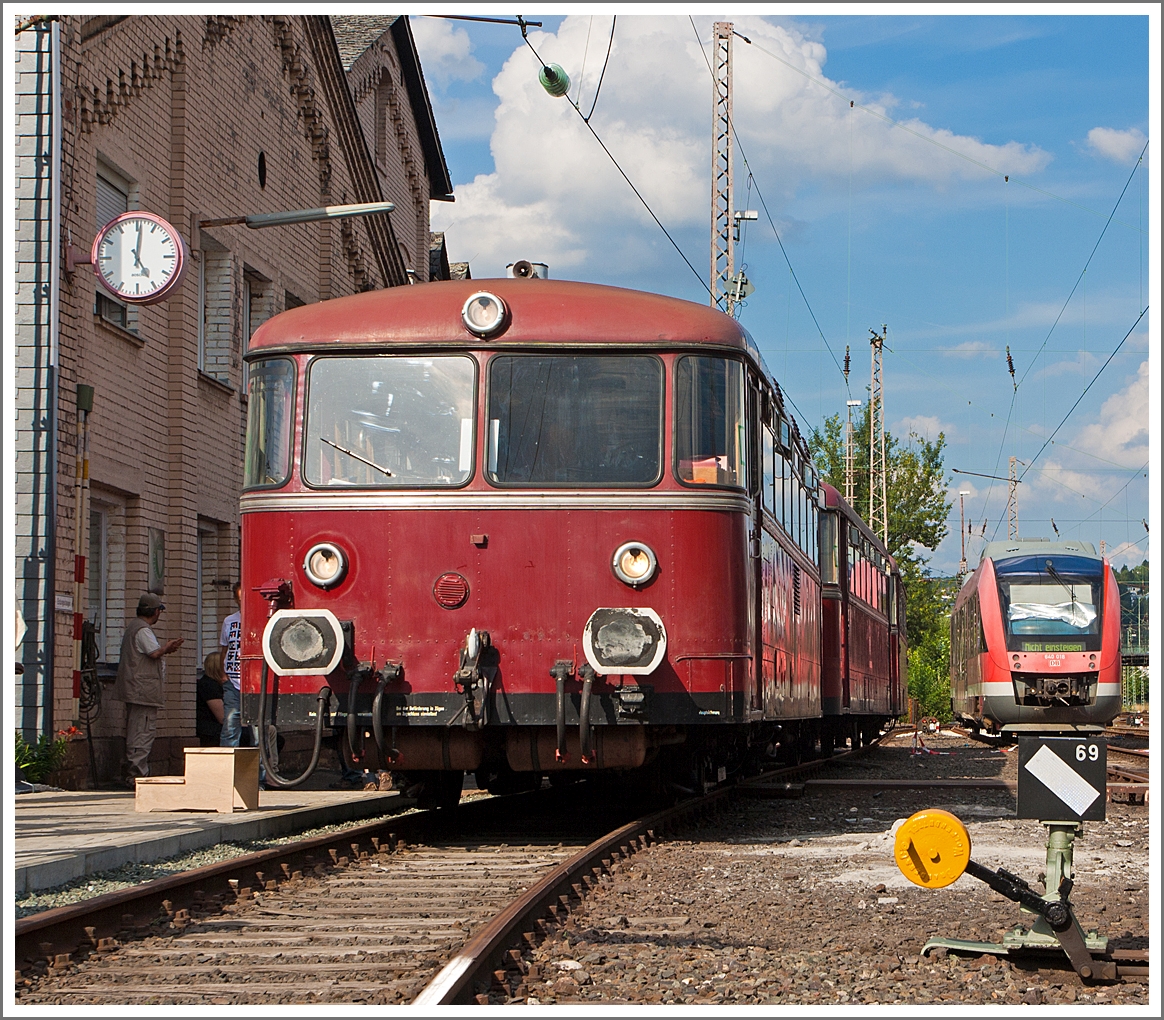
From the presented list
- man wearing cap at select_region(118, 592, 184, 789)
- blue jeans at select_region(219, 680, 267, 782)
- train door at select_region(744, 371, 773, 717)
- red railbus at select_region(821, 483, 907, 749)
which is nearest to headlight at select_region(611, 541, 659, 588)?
train door at select_region(744, 371, 773, 717)

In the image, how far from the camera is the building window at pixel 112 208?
613 inches

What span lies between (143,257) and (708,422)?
613 centimetres

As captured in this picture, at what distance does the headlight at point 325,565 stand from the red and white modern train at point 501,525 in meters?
0.01

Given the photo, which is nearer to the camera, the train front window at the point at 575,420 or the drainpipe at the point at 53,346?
the train front window at the point at 575,420

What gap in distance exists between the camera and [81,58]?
47.8ft

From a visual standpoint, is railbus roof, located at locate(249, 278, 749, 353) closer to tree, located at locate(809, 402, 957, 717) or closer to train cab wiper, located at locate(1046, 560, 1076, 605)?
train cab wiper, located at locate(1046, 560, 1076, 605)

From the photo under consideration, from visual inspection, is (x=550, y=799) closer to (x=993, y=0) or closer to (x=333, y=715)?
(x=333, y=715)

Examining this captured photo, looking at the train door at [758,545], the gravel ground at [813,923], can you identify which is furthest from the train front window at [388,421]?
the gravel ground at [813,923]

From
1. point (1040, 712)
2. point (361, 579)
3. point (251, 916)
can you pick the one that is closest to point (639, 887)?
point (251, 916)

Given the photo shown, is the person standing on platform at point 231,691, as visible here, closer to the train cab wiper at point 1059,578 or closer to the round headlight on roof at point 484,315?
the round headlight on roof at point 484,315

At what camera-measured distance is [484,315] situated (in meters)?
10.3

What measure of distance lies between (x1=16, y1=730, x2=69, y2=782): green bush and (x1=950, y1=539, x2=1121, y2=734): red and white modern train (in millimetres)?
17463

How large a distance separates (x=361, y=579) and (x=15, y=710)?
14.9 feet

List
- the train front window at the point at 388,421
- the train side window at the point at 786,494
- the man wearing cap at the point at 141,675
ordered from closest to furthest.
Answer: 1. the train front window at the point at 388,421
2. the train side window at the point at 786,494
3. the man wearing cap at the point at 141,675
